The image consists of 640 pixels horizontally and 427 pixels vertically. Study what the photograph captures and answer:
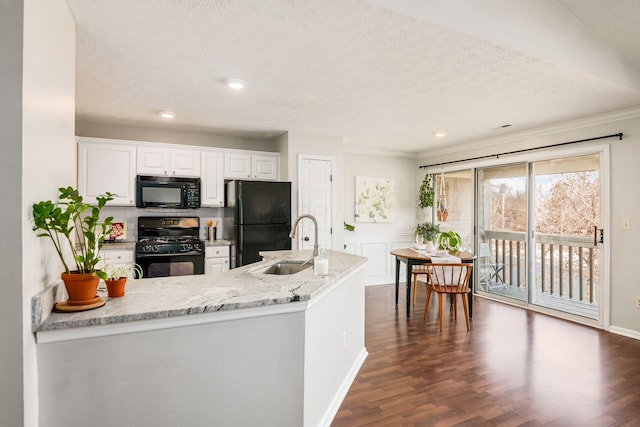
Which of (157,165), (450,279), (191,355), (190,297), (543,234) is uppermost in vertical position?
(157,165)

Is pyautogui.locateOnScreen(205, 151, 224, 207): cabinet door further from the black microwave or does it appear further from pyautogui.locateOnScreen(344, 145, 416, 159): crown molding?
pyautogui.locateOnScreen(344, 145, 416, 159): crown molding

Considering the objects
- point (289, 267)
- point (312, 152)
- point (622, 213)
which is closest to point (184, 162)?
point (312, 152)

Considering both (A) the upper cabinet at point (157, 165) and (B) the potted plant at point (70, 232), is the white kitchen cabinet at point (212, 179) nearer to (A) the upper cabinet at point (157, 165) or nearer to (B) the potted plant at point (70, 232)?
(A) the upper cabinet at point (157, 165)

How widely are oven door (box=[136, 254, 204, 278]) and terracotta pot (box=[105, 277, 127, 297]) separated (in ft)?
9.07

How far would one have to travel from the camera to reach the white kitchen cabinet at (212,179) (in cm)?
463

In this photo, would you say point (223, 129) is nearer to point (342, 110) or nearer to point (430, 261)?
point (342, 110)

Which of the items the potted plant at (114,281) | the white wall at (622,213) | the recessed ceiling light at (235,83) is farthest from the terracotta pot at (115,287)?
the white wall at (622,213)

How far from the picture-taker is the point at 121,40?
2.24 m

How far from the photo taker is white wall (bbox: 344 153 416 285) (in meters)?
6.05

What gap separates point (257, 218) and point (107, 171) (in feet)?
6.14

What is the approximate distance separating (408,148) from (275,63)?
4016 mm

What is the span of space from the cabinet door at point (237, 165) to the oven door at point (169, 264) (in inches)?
46.9

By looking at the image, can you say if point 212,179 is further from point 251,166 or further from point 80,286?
point 80,286

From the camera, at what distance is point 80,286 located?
4.49 ft
